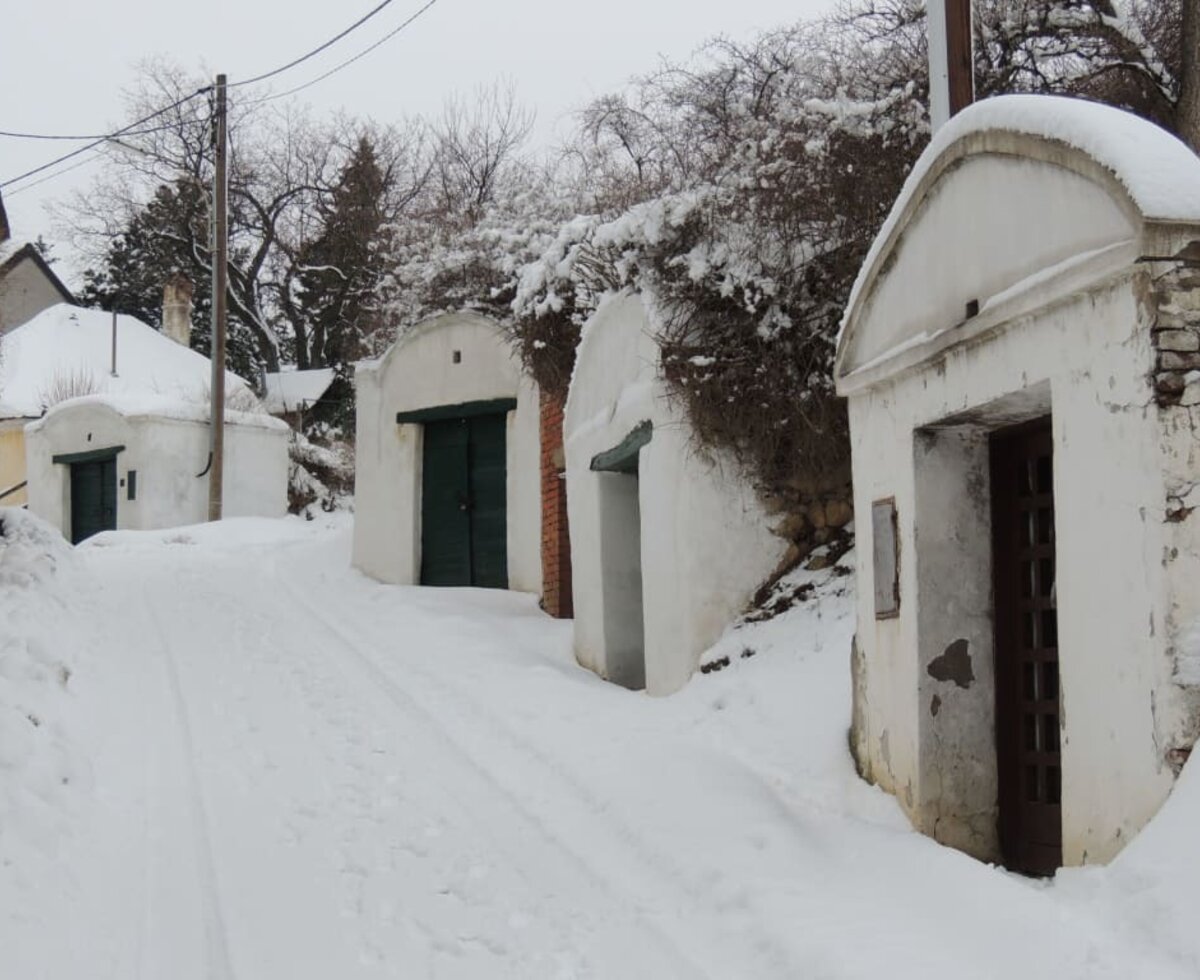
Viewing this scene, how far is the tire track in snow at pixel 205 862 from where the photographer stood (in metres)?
4.33

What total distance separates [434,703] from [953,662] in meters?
4.03

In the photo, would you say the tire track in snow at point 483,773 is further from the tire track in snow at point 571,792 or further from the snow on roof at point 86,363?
the snow on roof at point 86,363

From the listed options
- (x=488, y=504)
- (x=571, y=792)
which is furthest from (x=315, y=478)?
(x=571, y=792)

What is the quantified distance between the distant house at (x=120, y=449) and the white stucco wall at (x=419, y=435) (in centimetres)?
909

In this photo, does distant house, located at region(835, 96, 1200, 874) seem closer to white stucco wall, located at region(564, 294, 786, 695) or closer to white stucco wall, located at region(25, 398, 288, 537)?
white stucco wall, located at region(564, 294, 786, 695)

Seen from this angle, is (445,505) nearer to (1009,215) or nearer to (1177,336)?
(1009,215)

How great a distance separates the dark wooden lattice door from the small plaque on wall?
0.44 m

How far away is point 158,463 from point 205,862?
19368mm

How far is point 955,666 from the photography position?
5.66 metres

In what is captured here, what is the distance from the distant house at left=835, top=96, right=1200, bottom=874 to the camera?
13.4ft

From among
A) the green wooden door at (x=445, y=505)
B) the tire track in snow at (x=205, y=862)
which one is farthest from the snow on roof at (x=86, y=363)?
the tire track in snow at (x=205, y=862)

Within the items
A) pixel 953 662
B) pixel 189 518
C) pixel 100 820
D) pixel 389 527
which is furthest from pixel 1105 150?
pixel 189 518

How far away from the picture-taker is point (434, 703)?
864cm

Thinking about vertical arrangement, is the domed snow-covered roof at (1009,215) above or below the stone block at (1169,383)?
above
